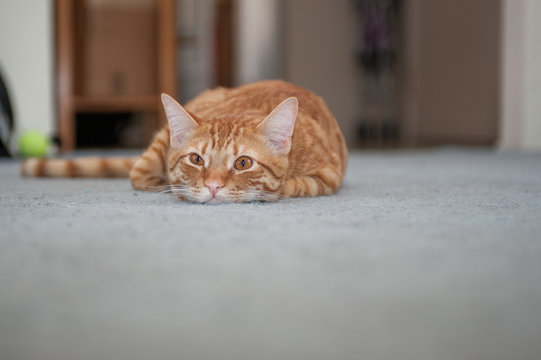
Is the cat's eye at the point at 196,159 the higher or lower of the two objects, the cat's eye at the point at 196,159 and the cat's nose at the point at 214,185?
the higher

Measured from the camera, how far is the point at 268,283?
71cm

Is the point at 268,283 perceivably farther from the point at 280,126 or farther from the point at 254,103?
the point at 254,103

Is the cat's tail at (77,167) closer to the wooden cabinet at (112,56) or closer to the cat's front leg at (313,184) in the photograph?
the cat's front leg at (313,184)

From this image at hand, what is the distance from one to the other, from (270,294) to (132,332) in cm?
17

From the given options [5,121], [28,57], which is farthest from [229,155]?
[28,57]

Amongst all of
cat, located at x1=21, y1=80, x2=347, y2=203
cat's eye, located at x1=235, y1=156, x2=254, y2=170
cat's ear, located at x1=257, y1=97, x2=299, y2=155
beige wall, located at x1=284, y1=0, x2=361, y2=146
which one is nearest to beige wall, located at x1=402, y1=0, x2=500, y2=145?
beige wall, located at x1=284, y1=0, x2=361, y2=146

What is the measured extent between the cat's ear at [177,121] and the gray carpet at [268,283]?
30 cm

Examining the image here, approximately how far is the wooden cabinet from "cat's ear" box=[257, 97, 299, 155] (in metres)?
2.60

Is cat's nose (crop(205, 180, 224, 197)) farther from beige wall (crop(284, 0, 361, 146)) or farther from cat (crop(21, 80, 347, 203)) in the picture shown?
beige wall (crop(284, 0, 361, 146))

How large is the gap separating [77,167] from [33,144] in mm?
1184

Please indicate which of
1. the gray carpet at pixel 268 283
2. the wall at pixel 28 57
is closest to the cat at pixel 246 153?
the gray carpet at pixel 268 283

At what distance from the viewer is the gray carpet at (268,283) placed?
1.85 feet

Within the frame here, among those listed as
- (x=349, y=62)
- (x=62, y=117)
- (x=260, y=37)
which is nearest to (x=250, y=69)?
(x=260, y=37)

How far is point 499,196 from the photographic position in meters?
1.55
